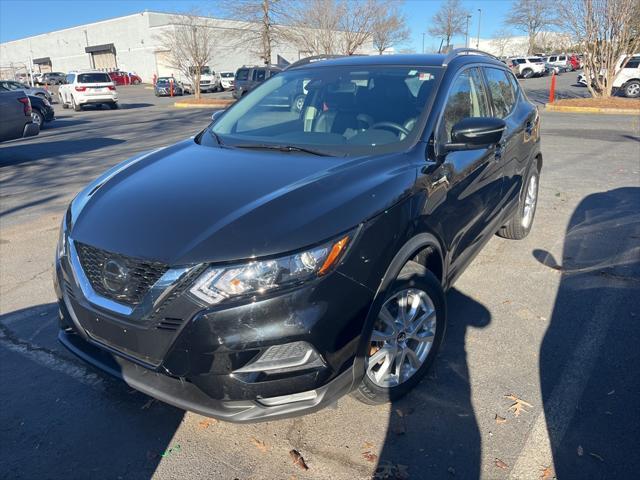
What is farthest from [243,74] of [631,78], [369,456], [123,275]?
[369,456]

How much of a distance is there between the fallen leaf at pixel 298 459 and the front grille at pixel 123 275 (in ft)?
3.53

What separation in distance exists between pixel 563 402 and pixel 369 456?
1.18 metres

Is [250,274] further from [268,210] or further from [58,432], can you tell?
[58,432]

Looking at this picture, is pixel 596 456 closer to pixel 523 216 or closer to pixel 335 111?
pixel 335 111

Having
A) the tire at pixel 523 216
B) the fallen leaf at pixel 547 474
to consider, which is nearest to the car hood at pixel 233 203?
the fallen leaf at pixel 547 474

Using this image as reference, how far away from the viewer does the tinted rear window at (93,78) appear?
86.4 feet

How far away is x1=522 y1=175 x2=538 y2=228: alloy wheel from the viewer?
5.34 meters

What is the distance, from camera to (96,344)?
8.02 ft

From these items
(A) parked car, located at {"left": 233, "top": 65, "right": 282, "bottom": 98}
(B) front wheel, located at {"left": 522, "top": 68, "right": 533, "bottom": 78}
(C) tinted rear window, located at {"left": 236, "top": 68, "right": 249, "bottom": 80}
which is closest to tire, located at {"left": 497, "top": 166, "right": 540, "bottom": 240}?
(A) parked car, located at {"left": 233, "top": 65, "right": 282, "bottom": 98}

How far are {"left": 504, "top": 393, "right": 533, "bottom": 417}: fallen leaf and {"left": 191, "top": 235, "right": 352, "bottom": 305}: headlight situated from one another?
4.87 feet

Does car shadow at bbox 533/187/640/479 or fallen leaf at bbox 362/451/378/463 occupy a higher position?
car shadow at bbox 533/187/640/479

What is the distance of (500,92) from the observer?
4.53 meters

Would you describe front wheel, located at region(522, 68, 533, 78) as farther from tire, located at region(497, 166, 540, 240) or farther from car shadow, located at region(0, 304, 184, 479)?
car shadow, located at region(0, 304, 184, 479)

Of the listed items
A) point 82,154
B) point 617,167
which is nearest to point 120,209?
point 617,167
